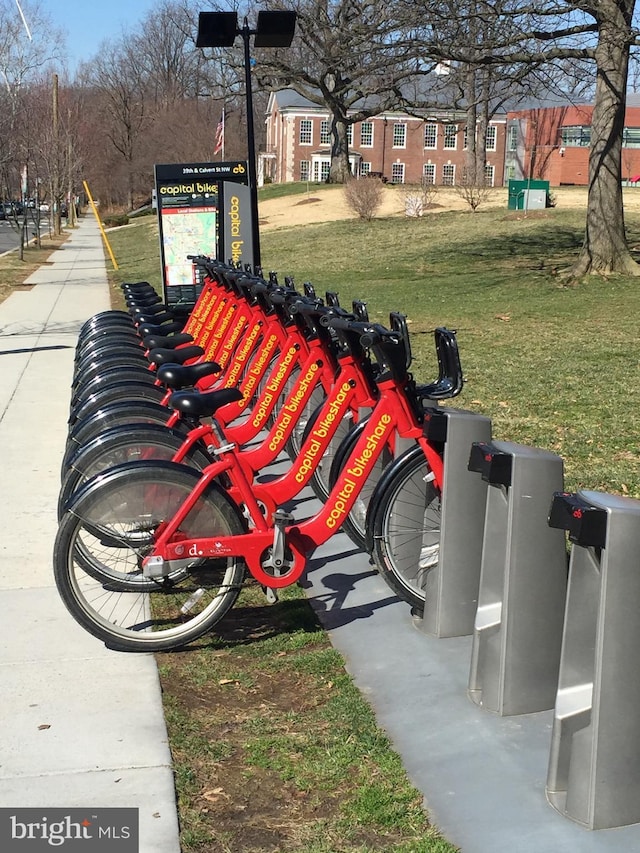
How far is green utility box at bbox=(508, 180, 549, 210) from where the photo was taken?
34.1m

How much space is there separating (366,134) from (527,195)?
147 feet

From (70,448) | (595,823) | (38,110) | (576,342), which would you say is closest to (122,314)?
(70,448)

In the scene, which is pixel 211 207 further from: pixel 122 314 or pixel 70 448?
pixel 70 448

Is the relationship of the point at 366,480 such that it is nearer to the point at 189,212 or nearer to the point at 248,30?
the point at 248,30

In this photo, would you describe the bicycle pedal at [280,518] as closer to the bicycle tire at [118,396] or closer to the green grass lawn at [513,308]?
the bicycle tire at [118,396]

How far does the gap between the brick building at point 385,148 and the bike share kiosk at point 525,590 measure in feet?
241

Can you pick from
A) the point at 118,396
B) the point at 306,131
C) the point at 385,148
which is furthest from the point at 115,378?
the point at 306,131

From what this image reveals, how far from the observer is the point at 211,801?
3.12m

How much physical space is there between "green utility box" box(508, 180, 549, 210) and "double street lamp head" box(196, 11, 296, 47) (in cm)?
2427

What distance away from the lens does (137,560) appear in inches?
168

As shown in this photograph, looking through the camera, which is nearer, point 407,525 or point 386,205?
point 407,525

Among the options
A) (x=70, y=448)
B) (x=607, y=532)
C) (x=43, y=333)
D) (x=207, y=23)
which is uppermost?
(x=207, y=23)

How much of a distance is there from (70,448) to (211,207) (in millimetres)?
7273

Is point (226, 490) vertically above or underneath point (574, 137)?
underneath
